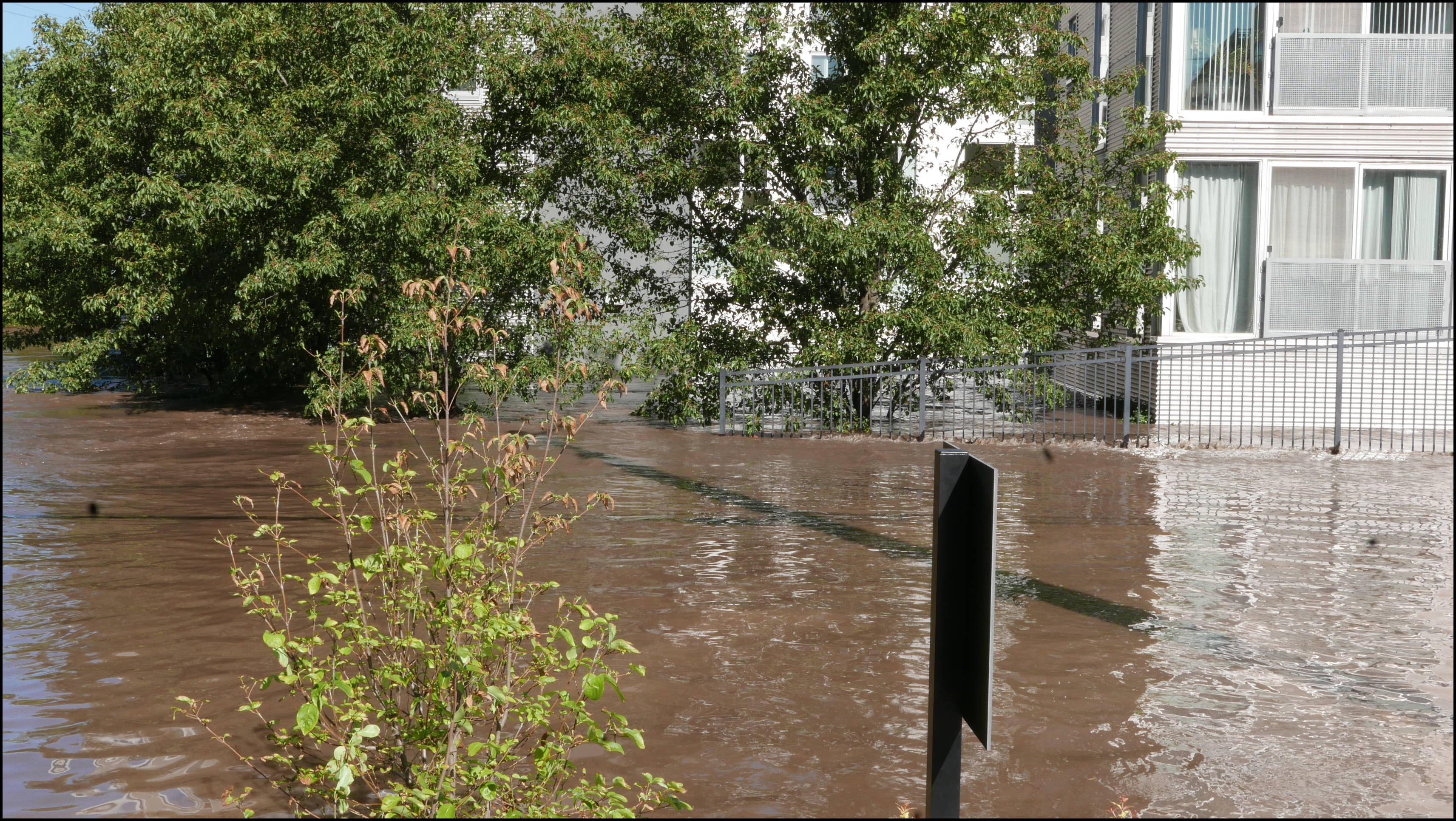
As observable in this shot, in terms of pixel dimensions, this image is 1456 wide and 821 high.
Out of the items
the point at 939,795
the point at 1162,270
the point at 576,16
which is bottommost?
the point at 939,795

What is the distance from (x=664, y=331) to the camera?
60.9 ft

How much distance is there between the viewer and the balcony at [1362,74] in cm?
1875

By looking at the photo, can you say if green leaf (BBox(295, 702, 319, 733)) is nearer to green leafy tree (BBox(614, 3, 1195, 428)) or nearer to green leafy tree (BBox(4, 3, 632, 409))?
green leafy tree (BBox(4, 3, 632, 409))

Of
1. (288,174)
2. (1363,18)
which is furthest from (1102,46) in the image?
(288,174)

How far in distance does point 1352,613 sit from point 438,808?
19.4 feet

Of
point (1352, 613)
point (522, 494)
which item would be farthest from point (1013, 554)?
point (522, 494)

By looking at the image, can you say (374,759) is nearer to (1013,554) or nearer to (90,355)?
(1013,554)

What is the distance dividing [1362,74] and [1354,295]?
10.4ft

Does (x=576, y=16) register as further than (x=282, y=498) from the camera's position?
Yes

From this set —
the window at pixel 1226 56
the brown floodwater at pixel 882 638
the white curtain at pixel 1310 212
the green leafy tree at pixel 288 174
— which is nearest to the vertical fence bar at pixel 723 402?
the green leafy tree at pixel 288 174

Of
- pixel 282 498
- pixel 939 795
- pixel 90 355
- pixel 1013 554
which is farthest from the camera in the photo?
pixel 90 355

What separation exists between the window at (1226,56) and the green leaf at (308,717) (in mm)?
18082

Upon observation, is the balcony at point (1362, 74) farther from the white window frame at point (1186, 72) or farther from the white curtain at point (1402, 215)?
the white curtain at point (1402, 215)

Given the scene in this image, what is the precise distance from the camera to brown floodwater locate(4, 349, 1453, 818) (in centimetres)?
512
